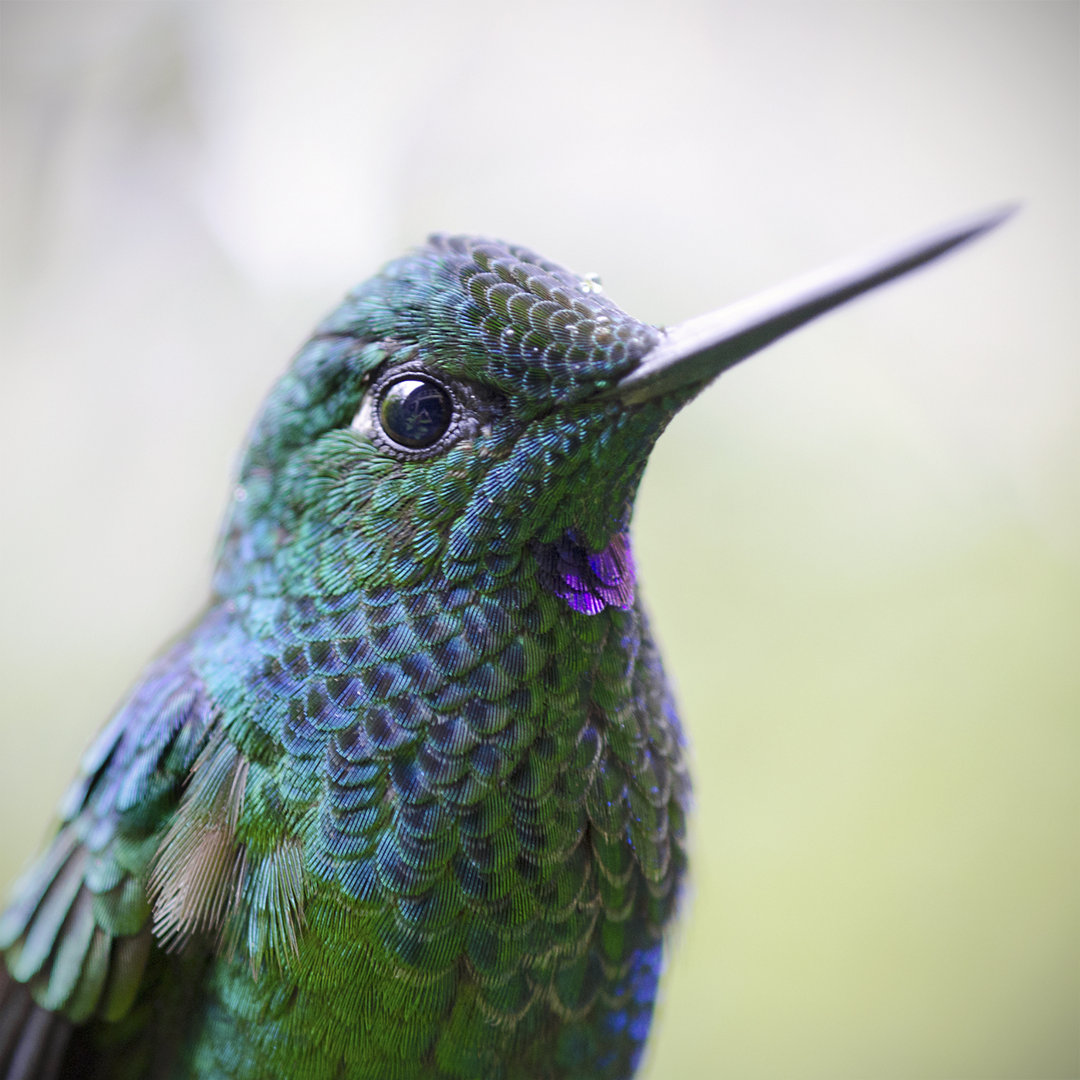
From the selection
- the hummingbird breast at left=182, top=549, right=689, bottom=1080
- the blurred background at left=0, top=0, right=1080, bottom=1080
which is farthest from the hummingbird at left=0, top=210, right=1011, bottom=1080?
the blurred background at left=0, top=0, right=1080, bottom=1080

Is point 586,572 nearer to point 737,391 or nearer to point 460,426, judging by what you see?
point 460,426

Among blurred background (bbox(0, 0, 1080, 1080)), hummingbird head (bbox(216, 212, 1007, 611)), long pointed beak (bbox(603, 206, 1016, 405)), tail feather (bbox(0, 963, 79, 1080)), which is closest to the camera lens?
long pointed beak (bbox(603, 206, 1016, 405))

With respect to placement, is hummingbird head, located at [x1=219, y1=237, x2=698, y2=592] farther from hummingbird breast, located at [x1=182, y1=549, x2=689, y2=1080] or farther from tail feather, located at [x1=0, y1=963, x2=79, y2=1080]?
tail feather, located at [x1=0, y1=963, x2=79, y2=1080]

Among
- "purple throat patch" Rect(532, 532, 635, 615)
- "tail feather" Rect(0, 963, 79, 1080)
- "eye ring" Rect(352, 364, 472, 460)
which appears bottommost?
"tail feather" Rect(0, 963, 79, 1080)

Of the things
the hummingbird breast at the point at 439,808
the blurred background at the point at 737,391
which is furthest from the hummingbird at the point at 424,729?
the blurred background at the point at 737,391

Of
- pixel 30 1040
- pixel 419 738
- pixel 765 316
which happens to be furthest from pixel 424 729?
pixel 30 1040

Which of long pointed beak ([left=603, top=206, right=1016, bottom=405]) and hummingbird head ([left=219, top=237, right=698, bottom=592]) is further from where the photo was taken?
hummingbird head ([left=219, top=237, right=698, bottom=592])

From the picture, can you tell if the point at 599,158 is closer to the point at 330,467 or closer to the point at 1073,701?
the point at 330,467

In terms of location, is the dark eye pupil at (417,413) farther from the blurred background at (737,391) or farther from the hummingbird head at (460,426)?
the blurred background at (737,391)
